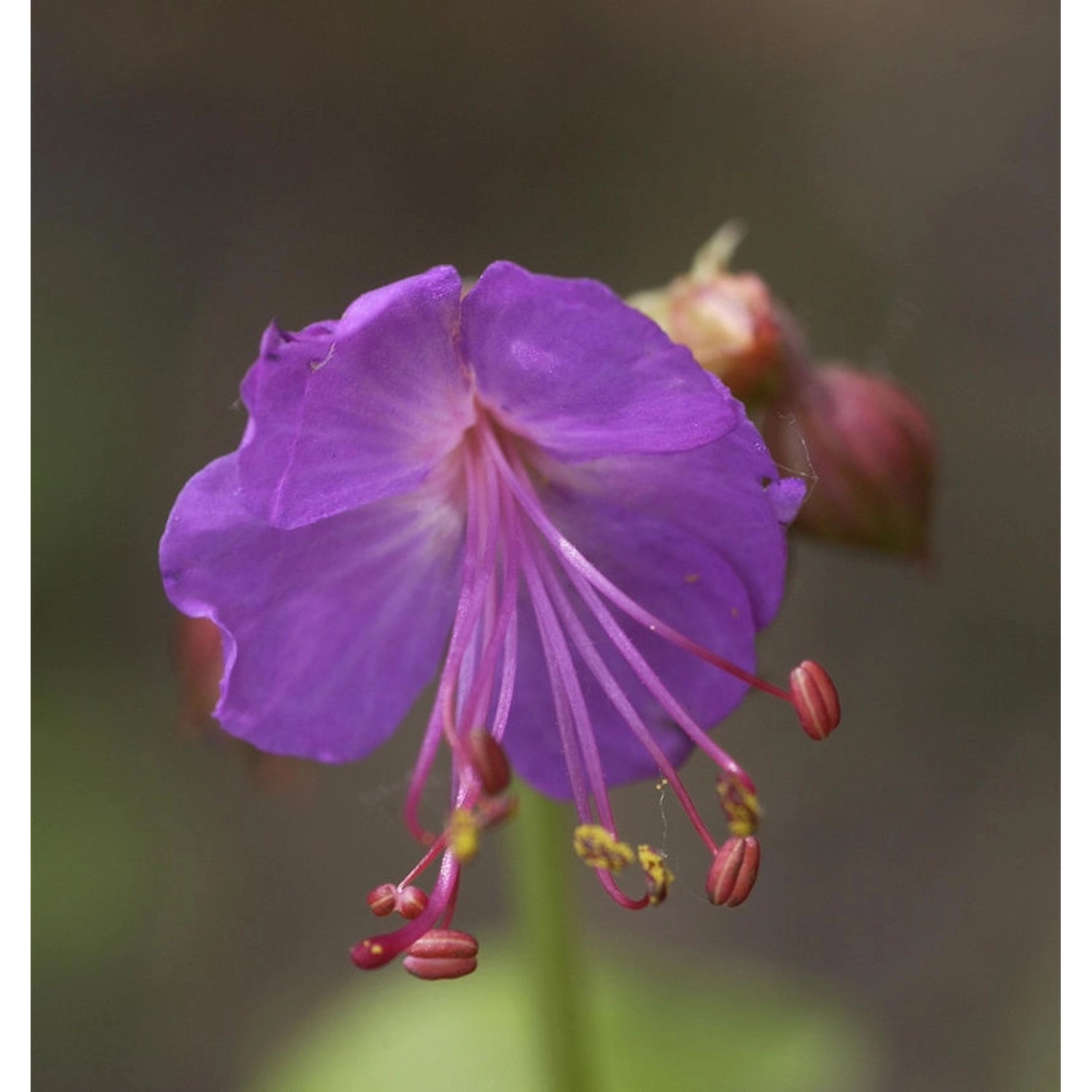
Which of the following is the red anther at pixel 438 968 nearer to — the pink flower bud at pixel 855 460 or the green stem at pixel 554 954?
the green stem at pixel 554 954

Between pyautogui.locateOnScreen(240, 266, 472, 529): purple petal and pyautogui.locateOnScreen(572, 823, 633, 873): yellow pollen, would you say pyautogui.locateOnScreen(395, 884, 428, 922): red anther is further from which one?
pyautogui.locateOnScreen(240, 266, 472, 529): purple petal

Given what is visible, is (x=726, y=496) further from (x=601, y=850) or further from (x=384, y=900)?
(x=384, y=900)

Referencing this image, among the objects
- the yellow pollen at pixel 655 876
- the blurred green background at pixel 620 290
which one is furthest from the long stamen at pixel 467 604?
the blurred green background at pixel 620 290

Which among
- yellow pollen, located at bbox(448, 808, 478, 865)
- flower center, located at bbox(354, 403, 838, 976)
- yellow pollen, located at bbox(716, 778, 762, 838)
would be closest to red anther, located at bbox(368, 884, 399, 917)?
flower center, located at bbox(354, 403, 838, 976)

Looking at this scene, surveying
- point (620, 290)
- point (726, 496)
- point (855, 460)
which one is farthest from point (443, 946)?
point (620, 290)

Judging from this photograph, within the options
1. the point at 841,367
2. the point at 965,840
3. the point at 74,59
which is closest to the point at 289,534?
the point at 841,367

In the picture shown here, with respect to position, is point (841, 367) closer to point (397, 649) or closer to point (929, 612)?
point (397, 649)

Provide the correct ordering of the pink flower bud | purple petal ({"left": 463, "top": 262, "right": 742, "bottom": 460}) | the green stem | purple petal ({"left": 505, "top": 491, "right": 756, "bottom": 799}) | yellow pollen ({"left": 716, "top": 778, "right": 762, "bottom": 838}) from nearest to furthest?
purple petal ({"left": 463, "top": 262, "right": 742, "bottom": 460}) → yellow pollen ({"left": 716, "top": 778, "right": 762, "bottom": 838}) → purple petal ({"left": 505, "top": 491, "right": 756, "bottom": 799}) → the pink flower bud → the green stem
